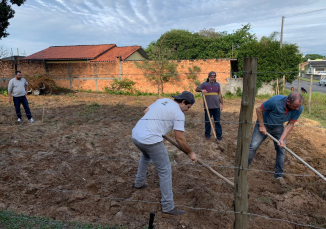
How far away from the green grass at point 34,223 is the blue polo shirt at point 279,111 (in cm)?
283

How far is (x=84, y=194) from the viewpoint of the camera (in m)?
3.69

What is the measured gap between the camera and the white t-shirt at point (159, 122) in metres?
3.10

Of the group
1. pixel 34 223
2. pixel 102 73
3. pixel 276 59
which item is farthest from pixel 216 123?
pixel 102 73

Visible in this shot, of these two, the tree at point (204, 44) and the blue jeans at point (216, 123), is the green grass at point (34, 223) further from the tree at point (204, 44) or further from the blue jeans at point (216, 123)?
the tree at point (204, 44)

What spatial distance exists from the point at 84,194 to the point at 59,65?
1604cm

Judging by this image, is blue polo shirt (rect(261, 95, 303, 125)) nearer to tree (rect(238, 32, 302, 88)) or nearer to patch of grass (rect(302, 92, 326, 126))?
patch of grass (rect(302, 92, 326, 126))

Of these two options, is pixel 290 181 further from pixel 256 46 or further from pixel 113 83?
pixel 113 83

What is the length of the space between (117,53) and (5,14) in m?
8.91

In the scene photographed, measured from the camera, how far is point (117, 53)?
21.1 metres

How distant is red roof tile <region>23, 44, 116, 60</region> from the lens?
2077 centimetres

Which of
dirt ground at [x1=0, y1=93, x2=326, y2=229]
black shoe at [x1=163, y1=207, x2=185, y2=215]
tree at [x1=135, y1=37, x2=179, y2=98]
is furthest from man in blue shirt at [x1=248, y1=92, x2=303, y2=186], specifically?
tree at [x1=135, y1=37, x2=179, y2=98]

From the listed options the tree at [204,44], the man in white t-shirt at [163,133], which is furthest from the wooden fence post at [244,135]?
the tree at [204,44]

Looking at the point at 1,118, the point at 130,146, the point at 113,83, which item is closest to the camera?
the point at 130,146

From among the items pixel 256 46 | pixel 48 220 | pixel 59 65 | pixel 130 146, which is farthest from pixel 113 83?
pixel 48 220
